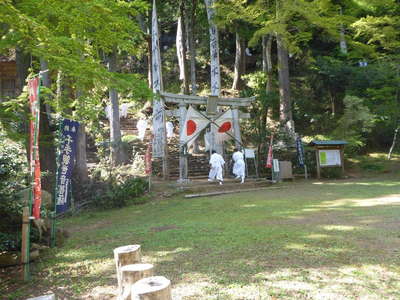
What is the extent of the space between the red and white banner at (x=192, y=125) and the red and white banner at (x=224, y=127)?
88 cm

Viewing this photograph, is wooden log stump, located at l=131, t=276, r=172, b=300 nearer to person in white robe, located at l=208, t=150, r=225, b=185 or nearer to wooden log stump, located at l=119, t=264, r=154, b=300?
wooden log stump, located at l=119, t=264, r=154, b=300

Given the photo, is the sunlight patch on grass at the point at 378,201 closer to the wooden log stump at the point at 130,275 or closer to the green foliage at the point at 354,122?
the wooden log stump at the point at 130,275

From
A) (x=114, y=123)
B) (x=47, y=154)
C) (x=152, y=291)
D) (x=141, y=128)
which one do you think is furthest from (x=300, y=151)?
(x=152, y=291)

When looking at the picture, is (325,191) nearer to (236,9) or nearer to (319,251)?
(319,251)

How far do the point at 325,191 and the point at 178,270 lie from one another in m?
7.80

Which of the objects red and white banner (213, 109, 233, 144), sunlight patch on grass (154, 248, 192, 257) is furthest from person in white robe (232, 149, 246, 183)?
sunlight patch on grass (154, 248, 192, 257)

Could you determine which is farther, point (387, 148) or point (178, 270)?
point (387, 148)

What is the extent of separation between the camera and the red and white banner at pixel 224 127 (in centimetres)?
1497

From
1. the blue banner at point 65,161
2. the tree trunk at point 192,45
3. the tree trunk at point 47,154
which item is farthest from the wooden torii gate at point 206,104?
the blue banner at point 65,161

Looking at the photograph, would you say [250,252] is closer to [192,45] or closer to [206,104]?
[206,104]

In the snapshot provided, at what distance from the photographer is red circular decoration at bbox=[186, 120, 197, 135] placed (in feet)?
45.3

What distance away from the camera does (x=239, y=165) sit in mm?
13961

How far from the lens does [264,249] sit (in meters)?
4.90

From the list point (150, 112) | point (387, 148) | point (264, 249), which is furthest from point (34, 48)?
point (387, 148)
